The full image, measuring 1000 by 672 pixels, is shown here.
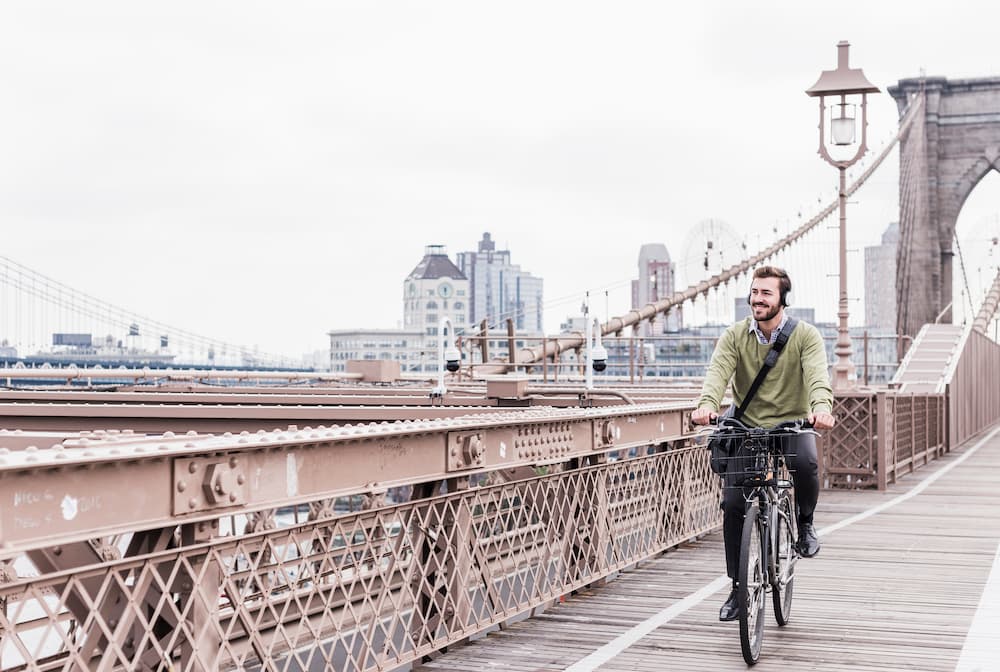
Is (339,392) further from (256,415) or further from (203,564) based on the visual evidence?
(203,564)

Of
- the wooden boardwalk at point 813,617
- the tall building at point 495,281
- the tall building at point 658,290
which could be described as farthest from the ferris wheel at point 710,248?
the tall building at point 495,281

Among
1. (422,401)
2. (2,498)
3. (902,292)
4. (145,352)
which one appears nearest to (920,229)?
(902,292)

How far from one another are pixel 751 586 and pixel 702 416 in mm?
853

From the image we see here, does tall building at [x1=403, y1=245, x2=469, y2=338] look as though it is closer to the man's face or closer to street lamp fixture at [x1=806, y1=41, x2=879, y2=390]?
street lamp fixture at [x1=806, y1=41, x2=879, y2=390]

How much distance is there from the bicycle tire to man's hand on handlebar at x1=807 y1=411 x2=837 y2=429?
690 millimetres

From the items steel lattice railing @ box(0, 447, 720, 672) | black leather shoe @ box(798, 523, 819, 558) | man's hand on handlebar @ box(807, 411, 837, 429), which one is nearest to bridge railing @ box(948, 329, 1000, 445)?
steel lattice railing @ box(0, 447, 720, 672)

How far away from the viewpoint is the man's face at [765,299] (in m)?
6.48

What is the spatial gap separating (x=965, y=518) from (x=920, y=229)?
148 ft

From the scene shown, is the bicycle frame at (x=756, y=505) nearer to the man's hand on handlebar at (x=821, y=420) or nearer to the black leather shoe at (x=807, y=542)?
the man's hand on handlebar at (x=821, y=420)

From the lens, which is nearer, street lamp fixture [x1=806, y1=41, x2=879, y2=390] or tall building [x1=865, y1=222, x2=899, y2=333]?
street lamp fixture [x1=806, y1=41, x2=879, y2=390]

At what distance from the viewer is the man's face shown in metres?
6.48

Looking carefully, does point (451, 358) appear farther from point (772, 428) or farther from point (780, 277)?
point (772, 428)

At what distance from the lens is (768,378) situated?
662 cm

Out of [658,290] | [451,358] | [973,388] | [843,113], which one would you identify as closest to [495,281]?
[658,290]
